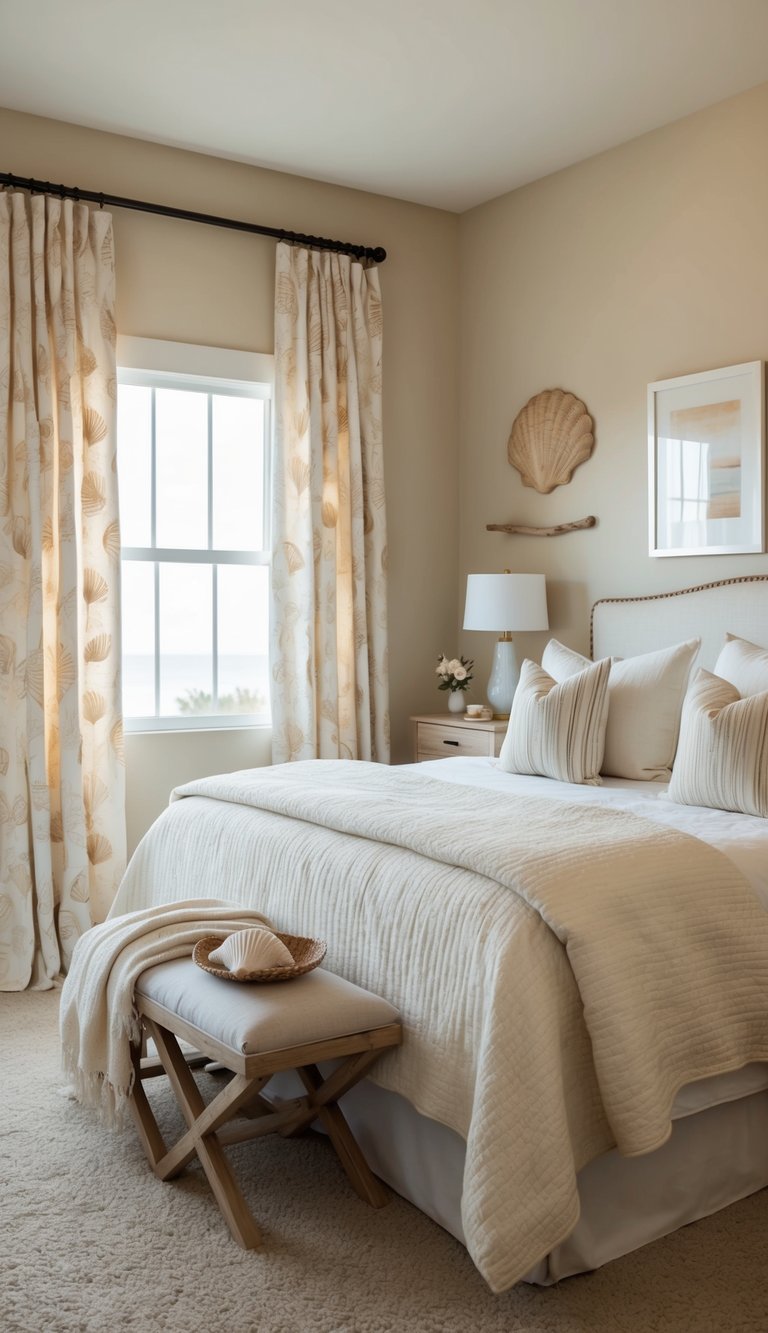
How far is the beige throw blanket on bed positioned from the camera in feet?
6.30

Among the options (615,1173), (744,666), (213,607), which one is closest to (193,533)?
(213,607)

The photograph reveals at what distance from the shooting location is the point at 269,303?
4.62 meters

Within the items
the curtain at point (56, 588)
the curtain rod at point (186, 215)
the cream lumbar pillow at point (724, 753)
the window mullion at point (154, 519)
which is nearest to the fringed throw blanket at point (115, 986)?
the cream lumbar pillow at point (724, 753)

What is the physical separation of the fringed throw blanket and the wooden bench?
1.7 inches

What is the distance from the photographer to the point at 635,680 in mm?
3529

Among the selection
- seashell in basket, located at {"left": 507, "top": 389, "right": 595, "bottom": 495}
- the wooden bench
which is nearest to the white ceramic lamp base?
seashell in basket, located at {"left": 507, "top": 389, "right": 595, "bottom": 495}

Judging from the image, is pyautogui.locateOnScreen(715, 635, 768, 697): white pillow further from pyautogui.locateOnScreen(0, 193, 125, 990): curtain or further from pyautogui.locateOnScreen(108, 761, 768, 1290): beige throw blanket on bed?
pyautogui.locateOnScreen(0, 193, 125, 990): curtain

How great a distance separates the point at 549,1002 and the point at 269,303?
11.2 feet

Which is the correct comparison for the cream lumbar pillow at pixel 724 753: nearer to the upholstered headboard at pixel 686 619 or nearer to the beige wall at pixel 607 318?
the upholstered headboard at pixel 686 619

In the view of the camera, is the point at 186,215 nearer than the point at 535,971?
No

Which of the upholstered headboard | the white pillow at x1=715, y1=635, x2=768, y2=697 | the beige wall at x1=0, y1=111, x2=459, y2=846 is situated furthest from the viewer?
the beige wall at x1=0, y1=111, x2=459, y2=846

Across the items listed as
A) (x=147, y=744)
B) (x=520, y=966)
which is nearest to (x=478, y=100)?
(x=147, y=744)

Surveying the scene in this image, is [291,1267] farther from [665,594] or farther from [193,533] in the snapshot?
[193,533]

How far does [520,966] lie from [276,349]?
126 inches
